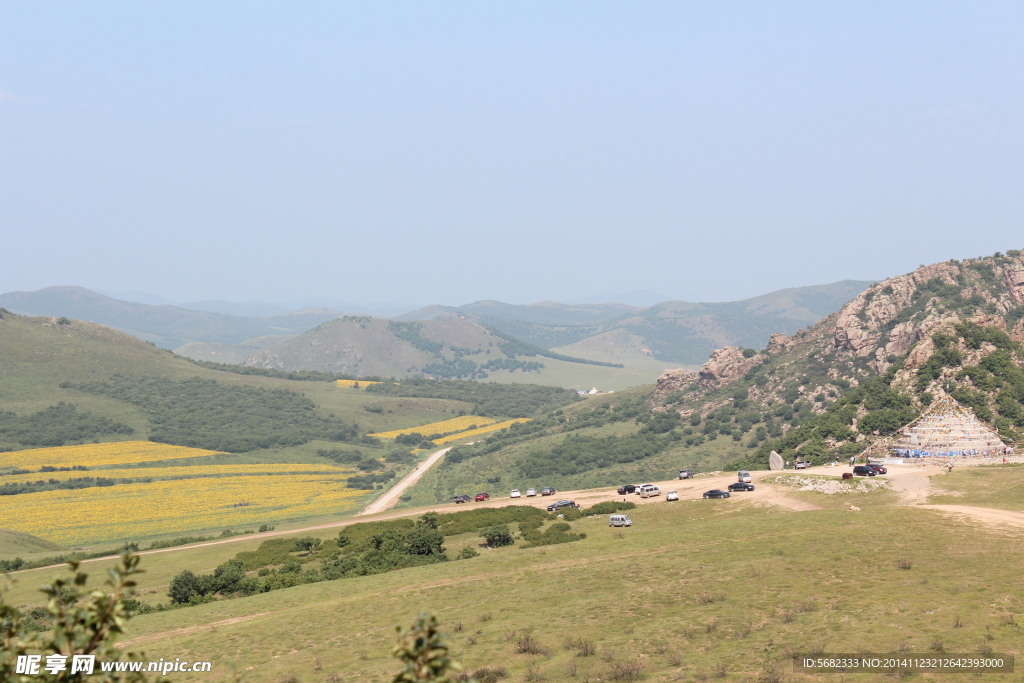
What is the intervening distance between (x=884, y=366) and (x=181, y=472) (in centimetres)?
15116

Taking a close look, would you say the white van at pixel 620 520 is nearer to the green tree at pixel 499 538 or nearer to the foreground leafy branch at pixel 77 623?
the green tree at pixel 499 538

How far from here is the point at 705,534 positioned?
52.8 metres

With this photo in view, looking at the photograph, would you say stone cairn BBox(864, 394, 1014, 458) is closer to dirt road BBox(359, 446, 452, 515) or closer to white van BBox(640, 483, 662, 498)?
white van BBox(640, 483, 662, 498)

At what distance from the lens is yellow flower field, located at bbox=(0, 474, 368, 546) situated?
105 meters

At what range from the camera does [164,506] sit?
Answer: 121 meters

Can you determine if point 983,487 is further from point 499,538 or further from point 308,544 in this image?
point 308,544

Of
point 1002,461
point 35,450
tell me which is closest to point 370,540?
point 1002,461

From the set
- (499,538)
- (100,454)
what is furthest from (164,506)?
(499,538)

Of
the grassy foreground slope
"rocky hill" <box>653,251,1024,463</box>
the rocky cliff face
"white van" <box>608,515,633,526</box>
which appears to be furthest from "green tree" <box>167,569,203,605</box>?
the rocky cliff face

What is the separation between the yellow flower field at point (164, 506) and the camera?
10481 centimetres

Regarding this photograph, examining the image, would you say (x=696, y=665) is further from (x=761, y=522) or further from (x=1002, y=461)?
(x=1002, y=461)

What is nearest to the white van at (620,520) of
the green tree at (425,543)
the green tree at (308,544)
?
the green tree at (425,543)

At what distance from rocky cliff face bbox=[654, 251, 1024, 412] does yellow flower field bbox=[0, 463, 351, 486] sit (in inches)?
3744

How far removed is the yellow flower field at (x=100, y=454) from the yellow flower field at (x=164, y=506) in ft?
84.1
